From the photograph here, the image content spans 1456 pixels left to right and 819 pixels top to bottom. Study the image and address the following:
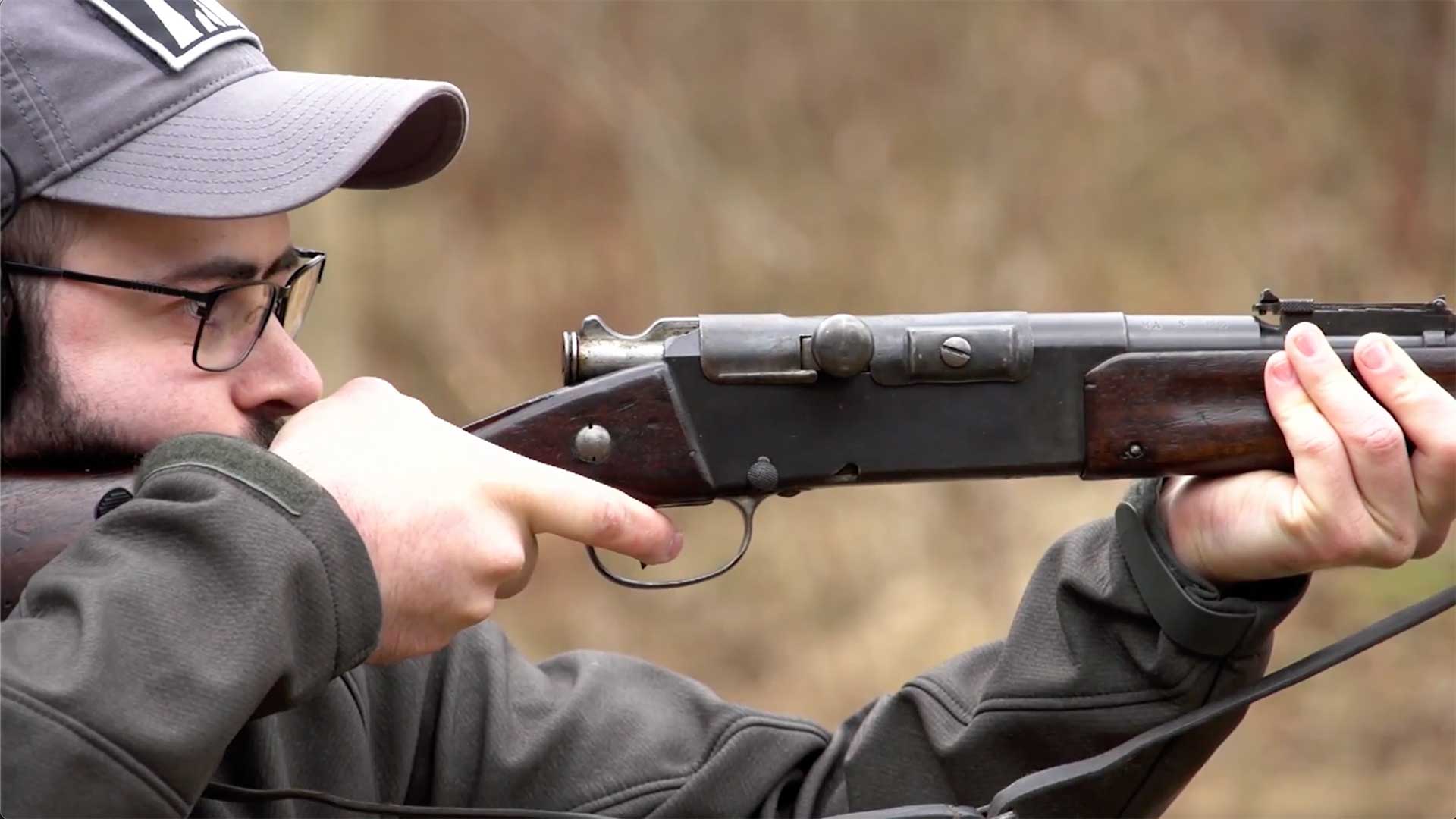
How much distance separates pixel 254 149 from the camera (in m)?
2.18

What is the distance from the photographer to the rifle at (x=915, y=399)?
2.21 meters

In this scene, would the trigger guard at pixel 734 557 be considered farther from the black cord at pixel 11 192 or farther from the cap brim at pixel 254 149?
the black cord at pixel 11 192

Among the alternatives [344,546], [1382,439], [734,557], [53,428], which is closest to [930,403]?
[734,557]

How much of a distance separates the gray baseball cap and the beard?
24 cm

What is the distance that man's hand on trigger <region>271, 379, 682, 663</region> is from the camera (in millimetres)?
1840

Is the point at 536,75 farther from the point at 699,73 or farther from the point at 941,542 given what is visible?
the point at 941,542

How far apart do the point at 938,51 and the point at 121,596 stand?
700 centimetres

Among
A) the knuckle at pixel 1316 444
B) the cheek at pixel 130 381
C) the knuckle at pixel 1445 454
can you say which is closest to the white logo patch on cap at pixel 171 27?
the cheek at pixel 130 381

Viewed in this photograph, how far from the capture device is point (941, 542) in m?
7.32

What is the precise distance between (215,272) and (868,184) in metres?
6.10

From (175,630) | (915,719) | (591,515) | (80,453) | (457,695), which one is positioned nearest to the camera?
(175,630)

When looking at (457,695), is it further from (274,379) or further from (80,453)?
→ (80,453)

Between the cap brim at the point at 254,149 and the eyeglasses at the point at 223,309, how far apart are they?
121 mm

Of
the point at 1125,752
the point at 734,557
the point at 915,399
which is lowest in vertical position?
the point at 734,557
